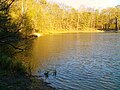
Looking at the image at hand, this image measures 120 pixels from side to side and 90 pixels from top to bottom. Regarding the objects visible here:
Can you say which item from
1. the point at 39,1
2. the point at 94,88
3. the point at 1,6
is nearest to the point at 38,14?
the point at 39,1

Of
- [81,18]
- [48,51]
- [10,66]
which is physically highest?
[81,18]

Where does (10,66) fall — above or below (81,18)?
below

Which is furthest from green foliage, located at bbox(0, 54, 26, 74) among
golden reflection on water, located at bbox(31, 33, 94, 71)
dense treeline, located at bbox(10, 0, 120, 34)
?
dense treeline, located at bbox(10, 0, 120, 34)

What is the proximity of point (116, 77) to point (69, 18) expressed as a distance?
11299 cm

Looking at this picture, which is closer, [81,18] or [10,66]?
[10,66]

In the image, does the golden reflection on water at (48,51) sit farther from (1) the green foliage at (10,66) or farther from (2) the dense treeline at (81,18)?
(2) the dense treeline at (81,18)

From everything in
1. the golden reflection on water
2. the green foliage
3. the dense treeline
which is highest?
the dense treeline

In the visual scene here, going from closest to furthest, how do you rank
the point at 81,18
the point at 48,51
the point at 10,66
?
the point at 10,66, the point at 48,51, the point at 81,18

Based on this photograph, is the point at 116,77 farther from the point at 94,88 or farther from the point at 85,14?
the point at 85,14

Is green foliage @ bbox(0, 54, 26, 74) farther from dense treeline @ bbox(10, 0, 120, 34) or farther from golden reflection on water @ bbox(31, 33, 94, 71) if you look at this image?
dense treeline @ bbox(10, 0, 120, 34)

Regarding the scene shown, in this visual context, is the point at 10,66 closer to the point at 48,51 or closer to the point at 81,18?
the point at 48,51

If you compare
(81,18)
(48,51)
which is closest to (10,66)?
(48,51)

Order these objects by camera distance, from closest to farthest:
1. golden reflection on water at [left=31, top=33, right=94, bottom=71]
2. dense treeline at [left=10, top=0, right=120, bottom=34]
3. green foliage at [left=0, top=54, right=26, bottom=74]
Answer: green foliage at [left=0, top=54, right=26, bottom=74] < golden reflection on water at [left=31, top=33, right=94, bottom=71] < dense treeline at [left=10, top=0, right=120, bottom=34]

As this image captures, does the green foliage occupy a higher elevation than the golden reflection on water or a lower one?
higher
